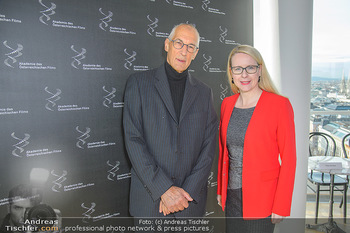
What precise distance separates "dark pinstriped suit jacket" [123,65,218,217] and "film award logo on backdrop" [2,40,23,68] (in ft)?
2.38

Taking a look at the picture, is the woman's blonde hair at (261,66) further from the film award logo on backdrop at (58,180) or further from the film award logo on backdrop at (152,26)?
the film award logo on backdrop at (58,180)

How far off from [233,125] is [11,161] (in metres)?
1.52

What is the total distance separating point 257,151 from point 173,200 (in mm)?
646

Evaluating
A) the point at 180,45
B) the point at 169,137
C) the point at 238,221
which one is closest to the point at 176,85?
the point at 180,45

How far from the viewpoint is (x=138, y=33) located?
1.97 metres

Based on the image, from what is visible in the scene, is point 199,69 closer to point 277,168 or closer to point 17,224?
point 277,168

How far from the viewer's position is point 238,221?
164 centimetres

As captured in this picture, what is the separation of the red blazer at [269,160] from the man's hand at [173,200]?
0.41 metres

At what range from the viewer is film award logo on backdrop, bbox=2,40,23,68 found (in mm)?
1449

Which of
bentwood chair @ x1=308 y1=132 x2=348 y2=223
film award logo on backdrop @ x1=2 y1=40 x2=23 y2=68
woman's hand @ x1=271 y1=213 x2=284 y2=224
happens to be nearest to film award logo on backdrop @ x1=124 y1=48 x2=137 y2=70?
film award logo on backdrop @ x1=2 y1=40 x2=23 y2=68

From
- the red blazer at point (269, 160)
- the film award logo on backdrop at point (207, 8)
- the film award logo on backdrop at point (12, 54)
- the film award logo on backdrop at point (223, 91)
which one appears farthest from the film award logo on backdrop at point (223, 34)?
the film award logo on backdrop at point (12, 54)

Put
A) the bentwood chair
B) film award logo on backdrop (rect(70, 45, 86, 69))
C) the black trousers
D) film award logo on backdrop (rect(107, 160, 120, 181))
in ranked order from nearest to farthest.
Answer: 1. the black trousers
2. film award logo on backdrop (rect(70, 45, 86, 69))
3. film award logo on backdrop (rect(107, 160, 120, 181))
4. the bentwood chair

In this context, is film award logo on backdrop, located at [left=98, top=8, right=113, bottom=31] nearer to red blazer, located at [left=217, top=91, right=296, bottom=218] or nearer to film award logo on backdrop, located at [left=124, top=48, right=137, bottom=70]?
film award logo on backdrop, located at [left=124, top=48, right=137, bottom=70]

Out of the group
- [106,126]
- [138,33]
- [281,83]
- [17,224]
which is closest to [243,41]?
[281,83]
